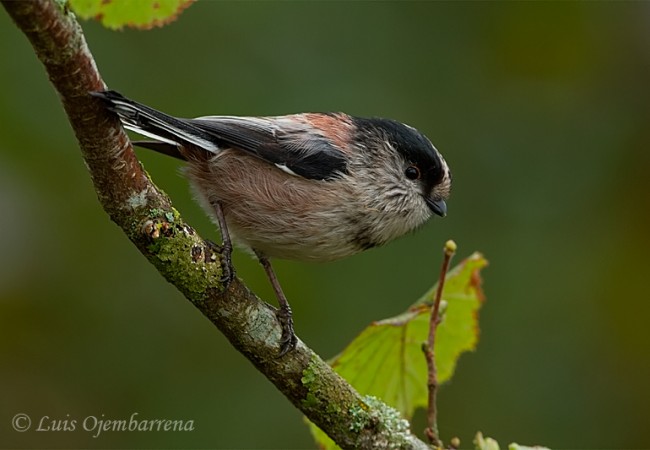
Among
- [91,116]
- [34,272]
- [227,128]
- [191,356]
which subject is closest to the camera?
[91,116]

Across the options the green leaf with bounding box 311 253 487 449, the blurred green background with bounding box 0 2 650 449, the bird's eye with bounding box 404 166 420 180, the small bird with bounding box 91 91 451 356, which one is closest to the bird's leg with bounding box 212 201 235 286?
the small bird with bounding box 91 91 451 356

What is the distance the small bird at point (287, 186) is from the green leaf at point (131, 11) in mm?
728

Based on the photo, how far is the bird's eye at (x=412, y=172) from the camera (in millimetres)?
3791

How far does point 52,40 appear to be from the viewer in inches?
83.1

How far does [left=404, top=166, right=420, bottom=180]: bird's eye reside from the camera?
379 cm

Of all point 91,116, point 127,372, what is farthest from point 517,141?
point 91,116

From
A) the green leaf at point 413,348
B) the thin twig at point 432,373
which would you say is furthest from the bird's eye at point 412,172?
the thin twig at point 432,373

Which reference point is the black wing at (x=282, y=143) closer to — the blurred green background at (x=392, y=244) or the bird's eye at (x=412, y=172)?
the bird's eye at (x=412, y=172)

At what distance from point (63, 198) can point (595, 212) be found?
363 cm

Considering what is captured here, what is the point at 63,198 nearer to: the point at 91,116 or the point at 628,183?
the point at 91,116

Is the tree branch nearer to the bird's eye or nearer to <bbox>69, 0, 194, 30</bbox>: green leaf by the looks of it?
<bbox>69, 0, 194, 30</bbox>: green leaf

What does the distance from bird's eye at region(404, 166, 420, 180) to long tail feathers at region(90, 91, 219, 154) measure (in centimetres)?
95

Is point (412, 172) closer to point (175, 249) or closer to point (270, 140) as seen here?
point (270, 140)

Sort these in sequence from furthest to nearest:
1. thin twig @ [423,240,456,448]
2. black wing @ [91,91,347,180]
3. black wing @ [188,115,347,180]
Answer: black wing @ [188,115,347,180]
black wing @ [91,91,347,180]
thin twig @ [423,240,456,448]
